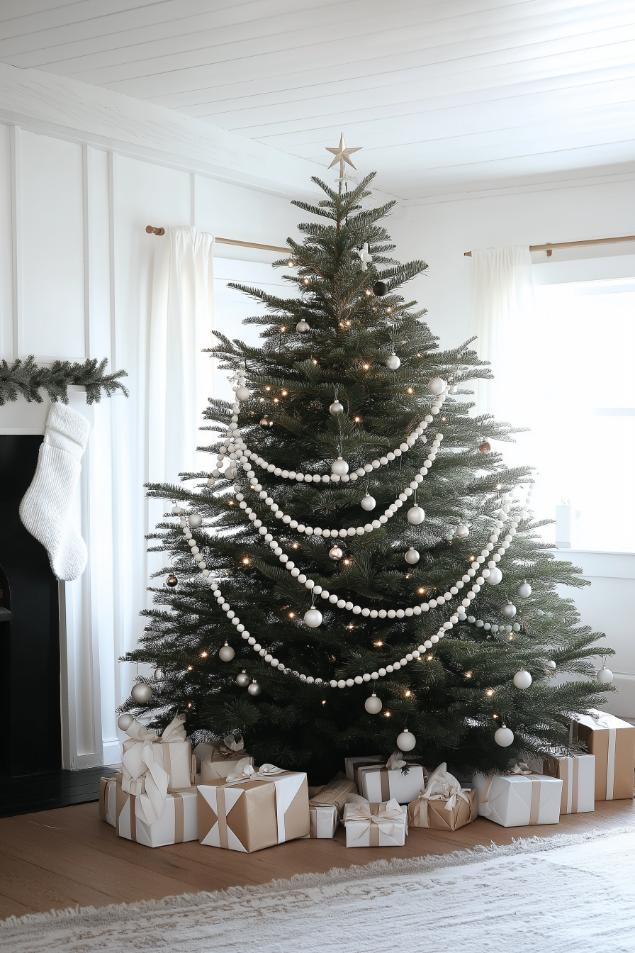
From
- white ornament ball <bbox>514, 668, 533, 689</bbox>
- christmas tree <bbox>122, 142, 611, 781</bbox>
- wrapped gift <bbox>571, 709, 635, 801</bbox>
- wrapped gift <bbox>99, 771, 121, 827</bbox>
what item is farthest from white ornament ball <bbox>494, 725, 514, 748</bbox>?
wrapped gift <bbox>99, 771, 121, 827</bbox>

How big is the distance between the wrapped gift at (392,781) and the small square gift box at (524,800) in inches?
9.6

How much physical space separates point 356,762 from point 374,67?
2.38m

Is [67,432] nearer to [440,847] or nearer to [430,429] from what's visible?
[430,429]

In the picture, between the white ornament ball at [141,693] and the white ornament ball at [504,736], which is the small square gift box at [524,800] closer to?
the white ornament ball at [504,736]

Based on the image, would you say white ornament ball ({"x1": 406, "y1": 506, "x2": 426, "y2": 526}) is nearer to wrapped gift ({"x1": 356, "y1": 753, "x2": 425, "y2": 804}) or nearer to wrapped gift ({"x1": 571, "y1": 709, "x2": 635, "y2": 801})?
wrapped gift ({"x1": 356, "y1": 753, "x2": 425, "y2": 804})

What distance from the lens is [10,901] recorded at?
110 inches

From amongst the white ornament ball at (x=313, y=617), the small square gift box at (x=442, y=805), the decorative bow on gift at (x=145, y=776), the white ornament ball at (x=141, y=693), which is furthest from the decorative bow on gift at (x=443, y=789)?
the white ornament ball at (x=141, y=693)

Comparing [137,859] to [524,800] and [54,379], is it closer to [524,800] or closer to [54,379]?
[524,800]

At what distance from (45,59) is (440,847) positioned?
2.91 metres

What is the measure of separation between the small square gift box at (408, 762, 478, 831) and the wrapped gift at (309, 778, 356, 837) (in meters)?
0.21

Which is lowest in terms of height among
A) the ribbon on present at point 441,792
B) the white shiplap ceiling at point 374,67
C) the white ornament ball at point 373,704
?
the ribbon on present at point 441,792

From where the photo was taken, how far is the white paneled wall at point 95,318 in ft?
13.4

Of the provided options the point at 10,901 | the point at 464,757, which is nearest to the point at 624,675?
the point at 464,757

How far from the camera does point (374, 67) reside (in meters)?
3.86
